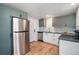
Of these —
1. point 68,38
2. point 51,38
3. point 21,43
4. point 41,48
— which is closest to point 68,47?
point 68,38

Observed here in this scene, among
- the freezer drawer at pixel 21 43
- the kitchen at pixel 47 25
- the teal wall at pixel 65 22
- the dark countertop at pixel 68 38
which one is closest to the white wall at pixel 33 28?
the kitchen at pixel 47 25

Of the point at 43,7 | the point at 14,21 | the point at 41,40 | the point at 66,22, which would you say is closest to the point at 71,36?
the point at 66,22

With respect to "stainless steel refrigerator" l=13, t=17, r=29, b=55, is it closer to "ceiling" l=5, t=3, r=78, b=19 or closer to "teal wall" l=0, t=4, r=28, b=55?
"teal wall" l=0, t=4, r=28, b=55

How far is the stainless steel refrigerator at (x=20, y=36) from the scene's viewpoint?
4.20ft

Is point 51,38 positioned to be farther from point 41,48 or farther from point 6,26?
point 6,26

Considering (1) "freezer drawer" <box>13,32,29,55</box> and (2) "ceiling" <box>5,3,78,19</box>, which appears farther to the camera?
(1) "freezer drawer" <box>13,32,29,55</box>

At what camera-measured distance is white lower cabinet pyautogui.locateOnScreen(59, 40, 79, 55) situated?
1.15m

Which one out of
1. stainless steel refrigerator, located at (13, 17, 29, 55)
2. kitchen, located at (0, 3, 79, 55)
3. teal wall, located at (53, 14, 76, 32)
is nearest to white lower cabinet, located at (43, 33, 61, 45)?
kitchen, located at (0, 3, 79, 55)

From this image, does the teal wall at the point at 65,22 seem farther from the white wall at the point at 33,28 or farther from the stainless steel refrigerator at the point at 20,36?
the stainless steel refrigerator at the point at 20,36

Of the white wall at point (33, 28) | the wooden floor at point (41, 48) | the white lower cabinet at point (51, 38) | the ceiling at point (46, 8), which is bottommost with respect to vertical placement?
the wooden floor at point (41, 48)

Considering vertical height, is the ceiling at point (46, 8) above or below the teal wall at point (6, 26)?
above

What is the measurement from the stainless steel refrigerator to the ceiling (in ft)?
0.67

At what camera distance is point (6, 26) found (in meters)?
1.21

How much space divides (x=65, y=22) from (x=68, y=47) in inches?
15.8
